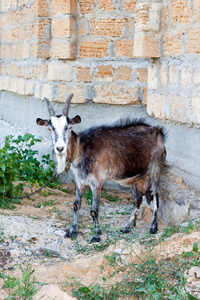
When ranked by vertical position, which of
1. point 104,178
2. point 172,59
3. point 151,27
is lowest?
point 104,178

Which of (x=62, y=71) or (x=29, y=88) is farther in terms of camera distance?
(x=29, y=88)

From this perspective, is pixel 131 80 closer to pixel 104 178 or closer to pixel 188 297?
pixel 104 178

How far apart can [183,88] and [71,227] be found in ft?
6.54

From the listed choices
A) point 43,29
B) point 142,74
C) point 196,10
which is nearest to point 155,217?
point 142,74

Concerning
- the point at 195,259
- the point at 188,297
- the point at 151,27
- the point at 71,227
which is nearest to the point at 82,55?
the point at 151,27

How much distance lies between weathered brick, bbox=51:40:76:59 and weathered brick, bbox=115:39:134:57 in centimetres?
65

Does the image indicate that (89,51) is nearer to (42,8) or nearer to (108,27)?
(108,27)

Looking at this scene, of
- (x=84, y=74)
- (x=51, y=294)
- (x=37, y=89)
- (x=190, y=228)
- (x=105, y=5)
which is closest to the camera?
(x=51, y=294)

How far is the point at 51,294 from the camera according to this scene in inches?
137

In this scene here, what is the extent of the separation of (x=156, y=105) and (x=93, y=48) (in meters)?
1.64

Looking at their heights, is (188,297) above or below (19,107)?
below

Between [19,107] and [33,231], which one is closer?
[33,231]

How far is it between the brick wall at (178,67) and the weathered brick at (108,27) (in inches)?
43.5

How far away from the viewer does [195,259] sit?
12.6ft
